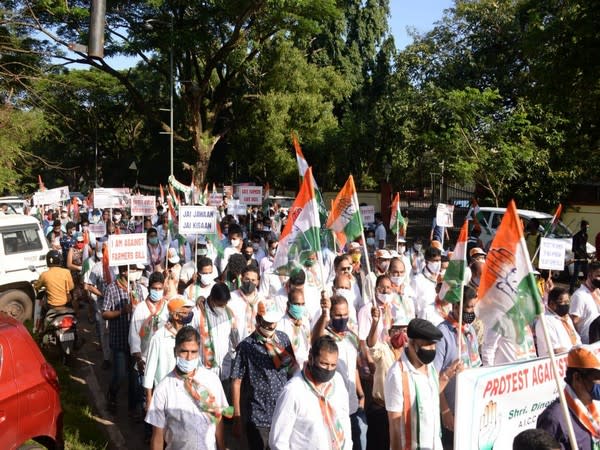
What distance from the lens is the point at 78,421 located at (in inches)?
238

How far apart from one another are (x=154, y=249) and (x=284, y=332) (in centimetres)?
618

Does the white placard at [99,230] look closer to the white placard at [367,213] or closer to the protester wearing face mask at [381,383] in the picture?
the white placard at [367,213]

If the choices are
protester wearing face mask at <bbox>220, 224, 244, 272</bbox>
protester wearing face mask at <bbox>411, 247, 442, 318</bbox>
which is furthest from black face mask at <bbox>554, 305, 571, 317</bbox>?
Answer: protester wearing face mask at <bbox>220, 224, 244, 272</bbox>

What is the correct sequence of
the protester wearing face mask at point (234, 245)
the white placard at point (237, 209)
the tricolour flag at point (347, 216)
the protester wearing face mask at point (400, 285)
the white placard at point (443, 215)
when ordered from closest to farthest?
the protester wearing face mask at point (400, 285)
the tricolour flag at point (347, 216)
the protester wearing face mask at point (234, 245)
the white placard at point (443, 215)
the white placard at point (237, 209)

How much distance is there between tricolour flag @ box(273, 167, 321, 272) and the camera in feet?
18.2

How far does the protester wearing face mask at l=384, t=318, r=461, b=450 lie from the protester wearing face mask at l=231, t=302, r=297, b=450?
1.01 metres

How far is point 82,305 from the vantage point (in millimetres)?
11727

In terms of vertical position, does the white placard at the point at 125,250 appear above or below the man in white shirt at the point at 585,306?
above

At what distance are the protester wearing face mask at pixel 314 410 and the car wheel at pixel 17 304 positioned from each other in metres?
7.53

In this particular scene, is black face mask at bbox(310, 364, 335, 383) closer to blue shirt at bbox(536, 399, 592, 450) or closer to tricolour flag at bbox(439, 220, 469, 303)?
blue shirt at bbox(536, 399, 592, 450)

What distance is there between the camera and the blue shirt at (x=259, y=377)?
14.3 ft

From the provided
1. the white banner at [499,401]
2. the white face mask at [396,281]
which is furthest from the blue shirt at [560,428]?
the white face mask at [396,281]

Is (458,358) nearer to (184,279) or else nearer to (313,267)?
(313,267)

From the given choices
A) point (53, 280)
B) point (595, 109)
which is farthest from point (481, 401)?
point (595, 109)
